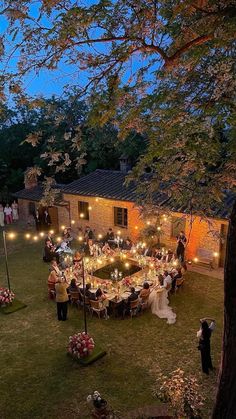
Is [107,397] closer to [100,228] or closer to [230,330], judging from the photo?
[230,330]

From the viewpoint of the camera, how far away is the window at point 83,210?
2445cm

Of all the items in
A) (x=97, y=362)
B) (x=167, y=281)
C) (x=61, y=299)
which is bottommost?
(x=97, y=362)

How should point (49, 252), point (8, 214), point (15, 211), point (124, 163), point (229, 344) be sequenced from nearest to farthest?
1. point (229, 344)
2. point (49, 252)
3. point (124, 163)
4. point (8, 214)
5. point (15, 211)

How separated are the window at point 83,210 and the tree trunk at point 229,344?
19.2 meters

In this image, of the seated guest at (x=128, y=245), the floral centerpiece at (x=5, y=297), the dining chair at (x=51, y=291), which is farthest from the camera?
the seated guest at (x=128, y=245)

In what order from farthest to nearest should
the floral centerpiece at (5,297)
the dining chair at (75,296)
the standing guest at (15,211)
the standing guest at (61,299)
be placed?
1. the standing guest at (15,211)
2. the floral centerpiece at (5,297)
3. the dining chair at (75,296)
4. the standing guest at (61,299)

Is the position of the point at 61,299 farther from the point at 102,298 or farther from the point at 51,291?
the point at 51,291

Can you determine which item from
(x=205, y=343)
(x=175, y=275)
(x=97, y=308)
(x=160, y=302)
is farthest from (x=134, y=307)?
(x=205, y=343)

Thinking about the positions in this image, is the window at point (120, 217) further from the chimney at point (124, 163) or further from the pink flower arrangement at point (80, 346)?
the pink flower arrangement at point (80, 346)

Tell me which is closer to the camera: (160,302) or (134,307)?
(134,307)

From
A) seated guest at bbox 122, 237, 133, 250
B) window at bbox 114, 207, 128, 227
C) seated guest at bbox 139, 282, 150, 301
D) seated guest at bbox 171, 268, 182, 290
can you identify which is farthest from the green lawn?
window at bbox 114, 207, 128, 227

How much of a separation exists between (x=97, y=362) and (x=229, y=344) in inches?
245

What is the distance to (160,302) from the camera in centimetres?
1352

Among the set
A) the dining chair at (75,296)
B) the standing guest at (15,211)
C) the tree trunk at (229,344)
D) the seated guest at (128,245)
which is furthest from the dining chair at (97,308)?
the standing guest at (15,211)
